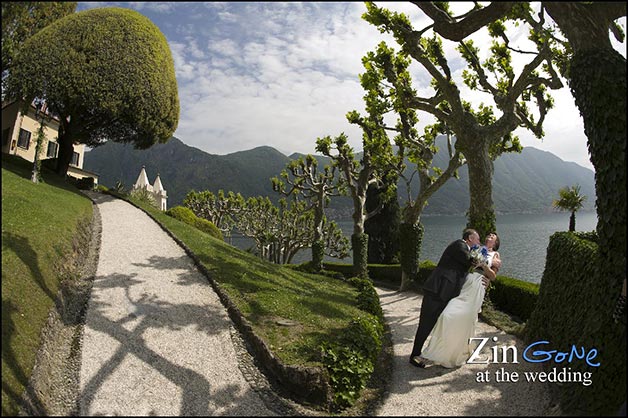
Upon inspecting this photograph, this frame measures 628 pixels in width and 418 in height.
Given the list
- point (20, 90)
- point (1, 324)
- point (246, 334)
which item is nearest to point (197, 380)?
point (246, 334)

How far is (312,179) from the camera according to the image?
103 ft

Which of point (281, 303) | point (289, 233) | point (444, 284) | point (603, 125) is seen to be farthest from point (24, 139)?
point (603, 125)

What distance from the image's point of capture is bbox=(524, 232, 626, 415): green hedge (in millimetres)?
6312

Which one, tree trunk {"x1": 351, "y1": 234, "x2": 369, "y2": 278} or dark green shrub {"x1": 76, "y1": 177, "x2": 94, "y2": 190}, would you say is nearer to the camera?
tree trunk {"x1": 351, "y1": 234, "x2": 369, "y2": 278}

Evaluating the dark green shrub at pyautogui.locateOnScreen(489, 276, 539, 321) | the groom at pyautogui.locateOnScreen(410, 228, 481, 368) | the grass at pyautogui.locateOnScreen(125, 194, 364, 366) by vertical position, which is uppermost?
the groom at pyautogui.locateOnScreen(410, 228, 481, 368)

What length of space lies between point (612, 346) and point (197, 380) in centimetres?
810

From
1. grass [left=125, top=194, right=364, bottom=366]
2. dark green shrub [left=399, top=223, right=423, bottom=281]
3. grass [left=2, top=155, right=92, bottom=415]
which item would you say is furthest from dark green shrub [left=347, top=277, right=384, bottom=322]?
grass [left=2, top=155, right=92, bottom=415]

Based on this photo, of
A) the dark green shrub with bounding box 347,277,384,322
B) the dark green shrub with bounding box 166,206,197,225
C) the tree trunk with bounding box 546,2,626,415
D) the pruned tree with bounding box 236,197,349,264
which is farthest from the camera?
the pruned tree with bounding box 236,197,349,264

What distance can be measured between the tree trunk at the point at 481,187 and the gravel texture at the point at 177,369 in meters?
4.29

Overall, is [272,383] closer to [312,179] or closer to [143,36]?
[312,179]

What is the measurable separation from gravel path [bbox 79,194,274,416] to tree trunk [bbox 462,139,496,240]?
10.8m

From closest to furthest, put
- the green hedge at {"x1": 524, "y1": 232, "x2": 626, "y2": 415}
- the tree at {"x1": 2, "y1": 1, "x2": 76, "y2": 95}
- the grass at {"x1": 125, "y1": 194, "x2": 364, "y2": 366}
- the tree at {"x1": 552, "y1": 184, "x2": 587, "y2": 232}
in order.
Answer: the green hedge at {"x1": 524, "y1": 232, "x2": 626, "y2": 415} → the grass at {"x1": 125, "y1": 194, "x2": 364, "y2": 366} → the tree at {"x1": 2, "y1": 1, "x2": 76, "y2": 95} → the tree at {"x1": 552, "y1": 184, "x2": 587, "y2": 232}

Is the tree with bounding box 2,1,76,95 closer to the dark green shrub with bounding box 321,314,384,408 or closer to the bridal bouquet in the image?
the dark green shrub with bounding box 321,314,384,408

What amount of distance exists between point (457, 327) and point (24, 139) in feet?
151
